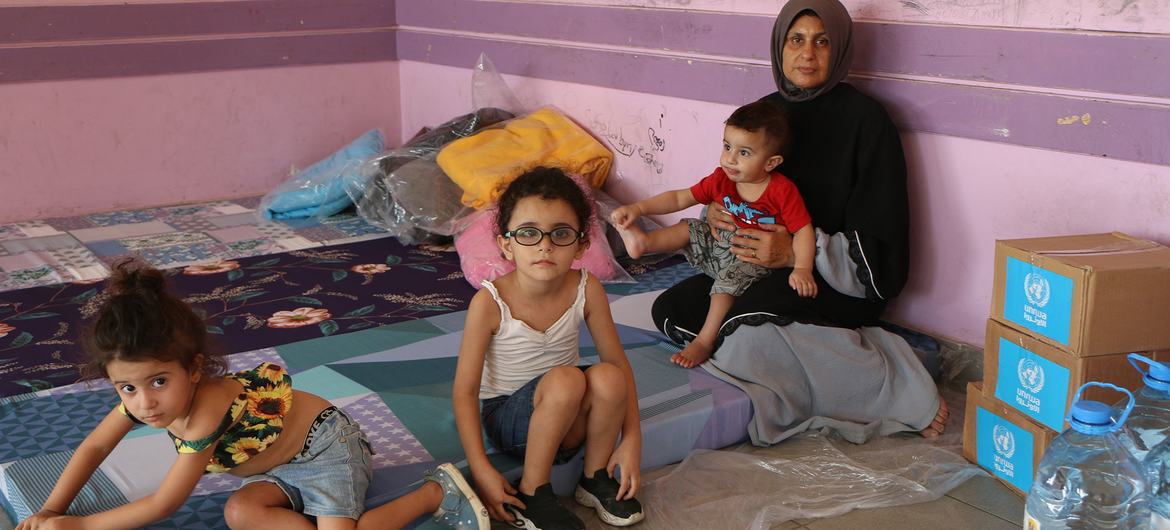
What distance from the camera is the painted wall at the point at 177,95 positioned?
4.36 m

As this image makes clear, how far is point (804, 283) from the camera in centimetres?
275

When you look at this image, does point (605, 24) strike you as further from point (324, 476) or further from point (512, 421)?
point (324, 476)

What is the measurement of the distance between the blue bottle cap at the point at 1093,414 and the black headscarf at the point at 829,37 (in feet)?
4.24

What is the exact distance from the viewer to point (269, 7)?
15.7ft

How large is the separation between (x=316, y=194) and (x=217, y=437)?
8.93ft

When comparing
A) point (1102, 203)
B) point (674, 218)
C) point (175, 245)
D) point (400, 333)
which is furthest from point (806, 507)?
point (175, 245)

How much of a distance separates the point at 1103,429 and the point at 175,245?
325cm

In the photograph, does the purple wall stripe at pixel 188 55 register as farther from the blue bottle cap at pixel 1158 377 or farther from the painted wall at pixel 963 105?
the blue bottle cap at pixel 1158 377

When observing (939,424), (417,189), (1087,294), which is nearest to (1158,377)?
(1087,294)

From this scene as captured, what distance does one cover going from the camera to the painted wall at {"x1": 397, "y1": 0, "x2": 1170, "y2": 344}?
8.17ft

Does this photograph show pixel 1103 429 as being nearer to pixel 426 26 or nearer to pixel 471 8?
pixel 471 8

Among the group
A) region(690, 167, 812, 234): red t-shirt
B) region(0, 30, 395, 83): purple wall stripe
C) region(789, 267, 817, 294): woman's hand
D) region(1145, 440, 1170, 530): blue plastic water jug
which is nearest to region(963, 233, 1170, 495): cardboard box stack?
region(1145, 440, 1170, 530): blue plastic water jug

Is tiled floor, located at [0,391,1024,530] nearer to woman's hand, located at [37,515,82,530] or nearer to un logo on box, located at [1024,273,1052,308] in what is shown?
un logo on box, located at [1024,273,1052,308]

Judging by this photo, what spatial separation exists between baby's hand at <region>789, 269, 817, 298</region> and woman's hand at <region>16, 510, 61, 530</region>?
172cm
